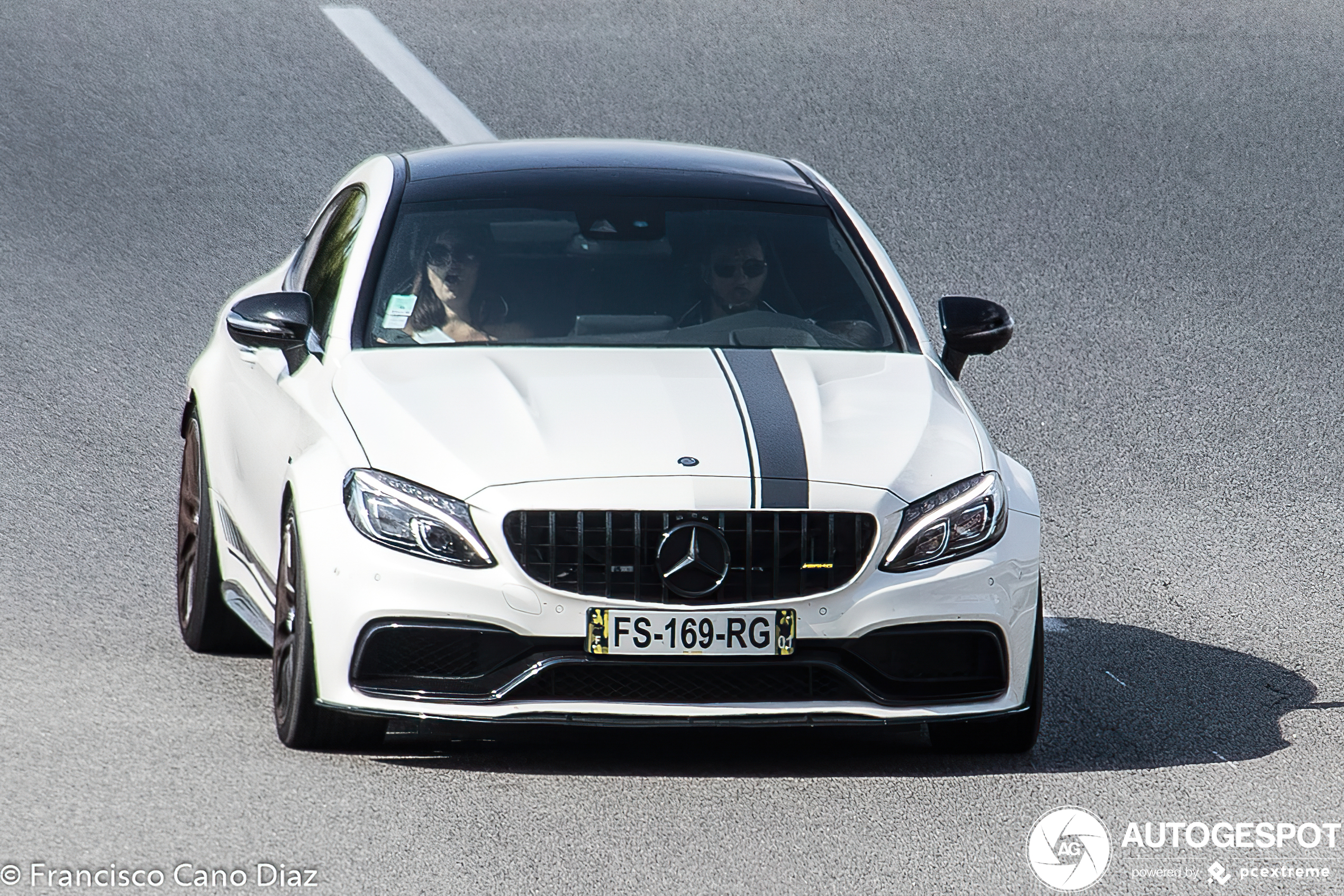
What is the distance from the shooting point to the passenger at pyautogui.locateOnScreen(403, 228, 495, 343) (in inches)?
266

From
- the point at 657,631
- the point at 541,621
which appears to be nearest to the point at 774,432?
the point at 657,631

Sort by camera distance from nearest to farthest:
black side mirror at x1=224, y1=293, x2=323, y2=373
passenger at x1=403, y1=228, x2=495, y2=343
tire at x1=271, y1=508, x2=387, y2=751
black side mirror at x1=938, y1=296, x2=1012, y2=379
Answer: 1. tire at x1=271, y1=508, x2=387, y2=751
2. black side mirror at x1=224, y1=293, x2=323, y2=373
3. passenger at x1=403, y1=228, x2=495, y2=343
4. black side mirror at x1=938, y1=296, x2=1012, y2=379

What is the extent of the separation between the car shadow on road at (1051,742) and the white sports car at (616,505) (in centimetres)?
18

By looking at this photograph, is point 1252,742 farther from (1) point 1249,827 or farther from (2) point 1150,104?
(2) point 1150,104

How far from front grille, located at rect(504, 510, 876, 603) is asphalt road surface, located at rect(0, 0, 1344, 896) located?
0.55m

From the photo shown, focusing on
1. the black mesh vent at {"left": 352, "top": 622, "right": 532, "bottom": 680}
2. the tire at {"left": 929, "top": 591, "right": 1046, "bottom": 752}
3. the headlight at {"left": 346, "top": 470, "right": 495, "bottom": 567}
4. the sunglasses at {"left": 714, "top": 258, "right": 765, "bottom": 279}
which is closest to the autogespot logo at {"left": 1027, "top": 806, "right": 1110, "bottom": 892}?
the tire at {"left": 929, "top": 591, "right": 1046, "bottom": 752}

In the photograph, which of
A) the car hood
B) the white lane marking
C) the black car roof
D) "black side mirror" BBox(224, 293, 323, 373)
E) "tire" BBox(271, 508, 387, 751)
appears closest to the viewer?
the car hood

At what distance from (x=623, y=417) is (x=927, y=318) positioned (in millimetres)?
7674

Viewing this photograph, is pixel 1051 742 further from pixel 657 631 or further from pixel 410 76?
pixel 410 76

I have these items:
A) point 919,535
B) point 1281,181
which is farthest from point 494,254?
point 1281,181

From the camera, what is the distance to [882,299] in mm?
7148

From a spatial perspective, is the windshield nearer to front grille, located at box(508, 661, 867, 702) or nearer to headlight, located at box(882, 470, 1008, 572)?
headlight, located at box(882, 470, 1008, 572)

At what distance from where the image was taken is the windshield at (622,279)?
681 cm

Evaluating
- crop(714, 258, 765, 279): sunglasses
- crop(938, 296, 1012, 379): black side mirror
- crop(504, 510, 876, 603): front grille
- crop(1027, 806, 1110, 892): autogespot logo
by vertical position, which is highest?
crop(714, 258, 765, 279): sunglasses
